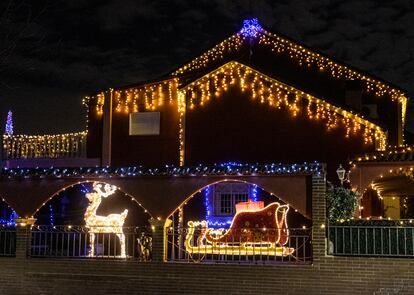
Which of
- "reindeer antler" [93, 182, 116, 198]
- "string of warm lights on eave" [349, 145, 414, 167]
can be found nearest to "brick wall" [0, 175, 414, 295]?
"string of warm lights on eave" [349, 145, 414, 167]

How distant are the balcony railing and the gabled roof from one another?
14.5ft

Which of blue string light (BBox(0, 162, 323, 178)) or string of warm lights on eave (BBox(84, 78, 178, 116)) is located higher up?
string of warm lights on eave (BBox(84, 78, 178, 116))

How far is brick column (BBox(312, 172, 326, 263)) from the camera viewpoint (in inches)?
549

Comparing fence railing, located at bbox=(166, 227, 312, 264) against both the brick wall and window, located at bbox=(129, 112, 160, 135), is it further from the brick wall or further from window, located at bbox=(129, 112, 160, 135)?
window, located at bbox=(129, 112, 160, 135)

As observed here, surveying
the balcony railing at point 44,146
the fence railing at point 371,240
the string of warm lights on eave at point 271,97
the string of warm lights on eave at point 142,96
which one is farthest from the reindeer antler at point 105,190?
the fence railing at point 371,240

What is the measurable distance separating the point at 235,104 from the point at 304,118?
7.64 ft

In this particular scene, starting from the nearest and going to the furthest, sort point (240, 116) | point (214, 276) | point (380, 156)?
point (214, 276), point (380, 156), point (240, 116)

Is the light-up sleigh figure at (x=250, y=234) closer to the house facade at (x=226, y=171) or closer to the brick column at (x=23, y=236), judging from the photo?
the house facade at (x=226, y=171)

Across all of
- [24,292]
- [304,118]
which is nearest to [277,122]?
[304,118]

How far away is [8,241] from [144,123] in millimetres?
6788

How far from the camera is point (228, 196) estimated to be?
62.7 feet

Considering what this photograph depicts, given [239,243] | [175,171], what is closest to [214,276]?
[239,243]

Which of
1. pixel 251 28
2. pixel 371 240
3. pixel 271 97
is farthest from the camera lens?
pixel 251 28

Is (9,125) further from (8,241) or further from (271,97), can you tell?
(271,97)
